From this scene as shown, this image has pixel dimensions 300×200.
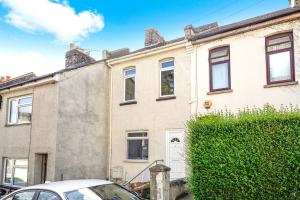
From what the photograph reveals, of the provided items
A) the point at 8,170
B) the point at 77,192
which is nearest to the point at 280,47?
the point at 77,192

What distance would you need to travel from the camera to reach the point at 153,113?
14602mm

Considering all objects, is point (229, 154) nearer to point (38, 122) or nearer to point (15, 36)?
point (38, 122)

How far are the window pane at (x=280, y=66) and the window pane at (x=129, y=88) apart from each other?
7060mm

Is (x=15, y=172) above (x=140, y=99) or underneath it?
underneath

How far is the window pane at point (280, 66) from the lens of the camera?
11086 millimetres

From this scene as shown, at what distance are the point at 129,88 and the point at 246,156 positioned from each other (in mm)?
9082

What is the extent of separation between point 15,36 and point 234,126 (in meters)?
11.3

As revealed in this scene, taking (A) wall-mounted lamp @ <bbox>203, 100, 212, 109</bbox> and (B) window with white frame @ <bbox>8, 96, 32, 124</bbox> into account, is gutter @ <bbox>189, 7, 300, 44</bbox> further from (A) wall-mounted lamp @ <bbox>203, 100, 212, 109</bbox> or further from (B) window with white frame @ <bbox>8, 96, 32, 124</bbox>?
(B) window with white frame @ <bbox>8, 96, 32, 124</bbox>

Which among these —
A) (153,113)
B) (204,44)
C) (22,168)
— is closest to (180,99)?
(153,113)

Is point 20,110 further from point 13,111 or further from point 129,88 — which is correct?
point 129,88

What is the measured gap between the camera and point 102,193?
5902mm

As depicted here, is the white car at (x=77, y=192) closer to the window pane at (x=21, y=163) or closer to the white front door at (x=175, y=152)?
the white front door at (x=175, y=152)

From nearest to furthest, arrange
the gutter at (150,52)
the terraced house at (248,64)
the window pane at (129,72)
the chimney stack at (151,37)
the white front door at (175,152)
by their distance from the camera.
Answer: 1. the terraced house at (248,64)
2. the white front door at (175,152)
3. the gutter at (150,52)
4. the window pane at (129,72)
5. the chimney stack at (151,37)

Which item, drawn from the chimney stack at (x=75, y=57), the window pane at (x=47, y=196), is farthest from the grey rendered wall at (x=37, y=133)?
the window pane at (x=47, y=196)
